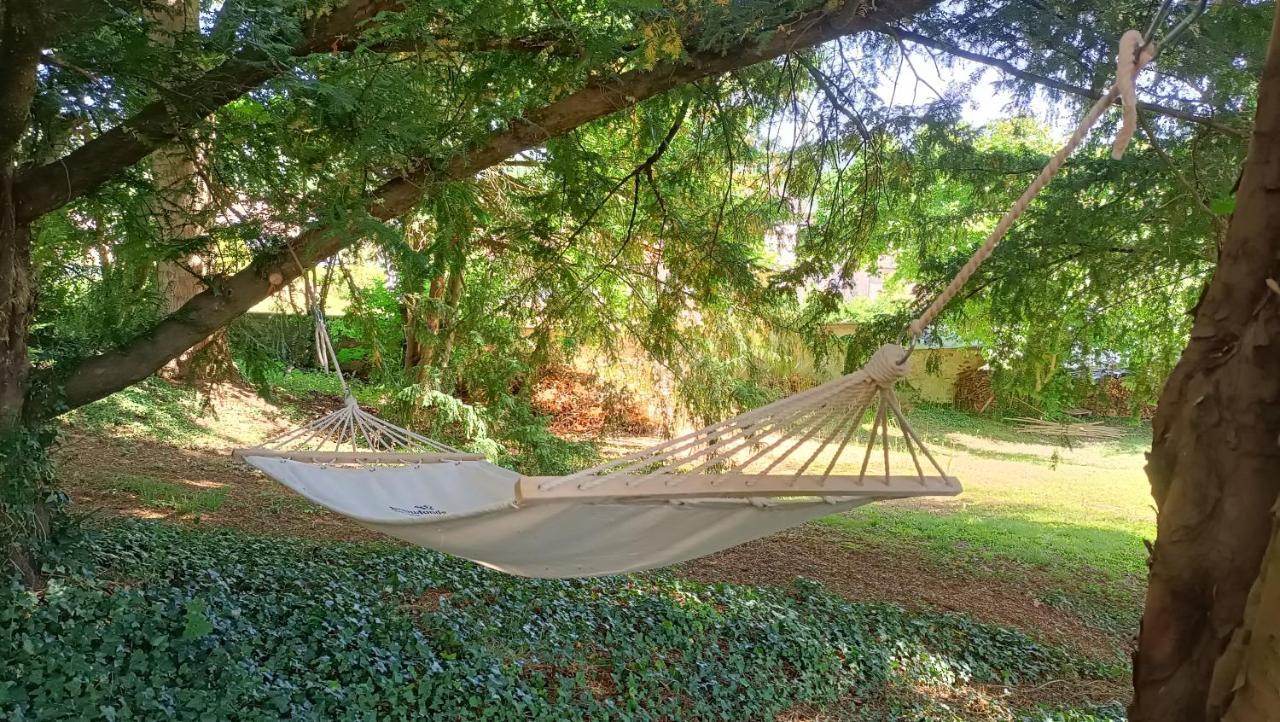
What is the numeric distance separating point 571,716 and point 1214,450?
5.72ft

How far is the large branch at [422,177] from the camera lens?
2137mm

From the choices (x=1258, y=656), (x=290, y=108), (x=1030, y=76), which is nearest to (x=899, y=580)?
(x=1030, y=76)

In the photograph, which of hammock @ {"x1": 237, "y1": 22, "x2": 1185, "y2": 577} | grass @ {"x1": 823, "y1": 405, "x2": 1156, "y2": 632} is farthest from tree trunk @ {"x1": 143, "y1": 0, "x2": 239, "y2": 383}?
grass @ {"x1": 823, "y1": 405, "x2": 1156, "y2": 632}

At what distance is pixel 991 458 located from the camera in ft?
25.1

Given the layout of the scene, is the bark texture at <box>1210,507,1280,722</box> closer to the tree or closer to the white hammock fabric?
the white hammock fabric

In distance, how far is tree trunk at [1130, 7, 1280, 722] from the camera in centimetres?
75

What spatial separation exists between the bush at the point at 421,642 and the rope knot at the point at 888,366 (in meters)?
1.22

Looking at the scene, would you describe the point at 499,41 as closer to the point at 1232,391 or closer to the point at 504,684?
the point at 504,684

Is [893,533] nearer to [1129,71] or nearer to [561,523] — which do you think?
[561,523]

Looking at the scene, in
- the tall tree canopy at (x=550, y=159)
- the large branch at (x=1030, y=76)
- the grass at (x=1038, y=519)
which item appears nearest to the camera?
the tall tree canopy at (x=550, y=159)

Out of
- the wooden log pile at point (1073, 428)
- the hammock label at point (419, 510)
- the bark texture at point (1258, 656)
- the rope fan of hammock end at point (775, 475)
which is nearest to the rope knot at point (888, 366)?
the rope fan of hammock end at point (775, 475)

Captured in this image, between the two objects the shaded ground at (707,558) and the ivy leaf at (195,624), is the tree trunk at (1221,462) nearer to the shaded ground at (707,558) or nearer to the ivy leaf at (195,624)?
the ivy leaf at (195,624)

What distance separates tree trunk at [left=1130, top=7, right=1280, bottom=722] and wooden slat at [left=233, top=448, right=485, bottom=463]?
1.84 meters

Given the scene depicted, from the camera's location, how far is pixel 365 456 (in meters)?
2.32
